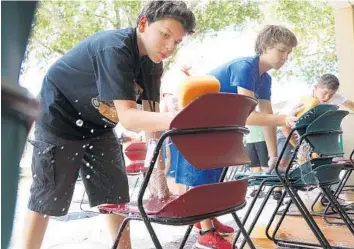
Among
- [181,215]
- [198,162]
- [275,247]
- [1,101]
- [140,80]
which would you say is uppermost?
[1,101]

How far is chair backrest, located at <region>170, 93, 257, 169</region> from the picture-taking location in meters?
0.95

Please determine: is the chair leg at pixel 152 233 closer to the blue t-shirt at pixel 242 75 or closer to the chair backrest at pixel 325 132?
the chair backrest at pixel 325 132

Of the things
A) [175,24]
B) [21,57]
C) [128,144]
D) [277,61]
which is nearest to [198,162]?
[175,24]

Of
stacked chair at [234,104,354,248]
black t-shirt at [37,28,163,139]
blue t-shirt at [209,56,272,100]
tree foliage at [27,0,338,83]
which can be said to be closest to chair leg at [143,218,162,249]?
black t-shirt at [37,28,163,139]

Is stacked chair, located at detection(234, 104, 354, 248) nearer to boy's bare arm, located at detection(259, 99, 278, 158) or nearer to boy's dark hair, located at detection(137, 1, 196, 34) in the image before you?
boy's bare arm, located at detection(259, 99, 278, 158)

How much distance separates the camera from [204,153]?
1.00 metres

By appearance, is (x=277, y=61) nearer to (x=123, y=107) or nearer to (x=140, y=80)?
(x=140, y=80)

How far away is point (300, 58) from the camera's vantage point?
29.2 ft

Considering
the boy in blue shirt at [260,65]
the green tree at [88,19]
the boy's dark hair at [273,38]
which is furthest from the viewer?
the green tree at [88,19]

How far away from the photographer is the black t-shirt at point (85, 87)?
134 centimetres

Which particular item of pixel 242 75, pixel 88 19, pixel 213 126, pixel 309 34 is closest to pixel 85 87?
pixel 213 126

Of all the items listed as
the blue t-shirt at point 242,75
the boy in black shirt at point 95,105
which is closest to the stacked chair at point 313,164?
the blue t-shirt at point 242,75

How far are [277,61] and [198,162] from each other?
122 cm

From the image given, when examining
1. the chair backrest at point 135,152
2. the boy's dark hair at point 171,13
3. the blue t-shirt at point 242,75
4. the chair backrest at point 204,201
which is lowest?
the chair backrest at point 135,152
